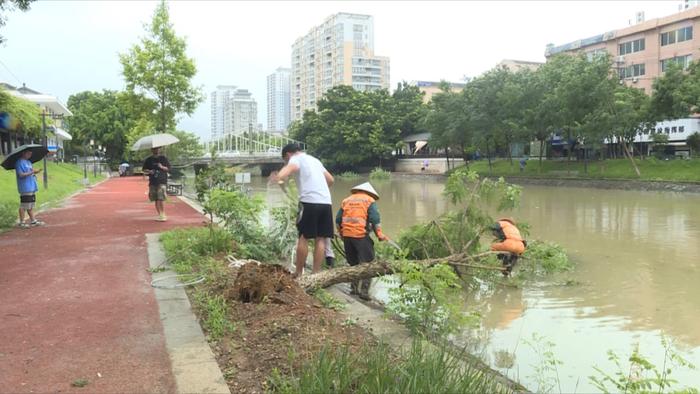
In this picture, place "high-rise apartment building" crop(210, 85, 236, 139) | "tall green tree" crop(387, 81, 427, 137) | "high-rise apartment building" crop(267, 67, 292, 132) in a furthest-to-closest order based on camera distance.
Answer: "high-rise apartment building" crop(267, 67, 292, 132)
"high-rise apartment building" crop(210, 85, 236, 139)
"tall green tree" crop(387, 81, 427, 137)

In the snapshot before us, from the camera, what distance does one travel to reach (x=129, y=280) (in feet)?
20.1

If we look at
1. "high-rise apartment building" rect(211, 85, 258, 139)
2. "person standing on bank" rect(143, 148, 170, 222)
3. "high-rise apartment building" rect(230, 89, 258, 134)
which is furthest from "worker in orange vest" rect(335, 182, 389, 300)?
"high-rise apartment building" rect(230, 89, 258, 134)

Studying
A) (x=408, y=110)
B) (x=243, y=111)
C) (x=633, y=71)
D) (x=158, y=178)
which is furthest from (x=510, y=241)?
(x=243, y=111)

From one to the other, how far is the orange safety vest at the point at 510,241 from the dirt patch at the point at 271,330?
3772 millimetres

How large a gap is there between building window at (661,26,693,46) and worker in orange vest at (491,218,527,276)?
4106cm

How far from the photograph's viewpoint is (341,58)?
374ft

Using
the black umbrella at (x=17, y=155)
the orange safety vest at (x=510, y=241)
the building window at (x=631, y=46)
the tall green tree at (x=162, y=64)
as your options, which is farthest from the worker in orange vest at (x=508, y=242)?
the building window at (x=631, y=46)

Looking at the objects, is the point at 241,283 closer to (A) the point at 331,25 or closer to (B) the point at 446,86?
(B) the point at 446,86

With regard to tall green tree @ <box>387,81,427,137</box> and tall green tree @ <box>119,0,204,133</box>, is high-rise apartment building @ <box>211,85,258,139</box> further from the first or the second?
tall green tree @ <box>119,0,204,133</box>

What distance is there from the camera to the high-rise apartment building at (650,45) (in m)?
40.9

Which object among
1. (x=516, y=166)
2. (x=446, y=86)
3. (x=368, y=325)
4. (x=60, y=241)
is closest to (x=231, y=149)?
(x=446, y=86)

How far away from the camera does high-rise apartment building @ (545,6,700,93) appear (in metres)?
40.9

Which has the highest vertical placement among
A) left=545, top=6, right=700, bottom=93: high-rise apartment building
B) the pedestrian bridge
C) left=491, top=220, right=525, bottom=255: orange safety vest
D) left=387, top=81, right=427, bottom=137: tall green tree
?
left=545, top=6, right=700, bottom=93: high-rise apartment building

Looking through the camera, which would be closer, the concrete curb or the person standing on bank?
the concrete curb
